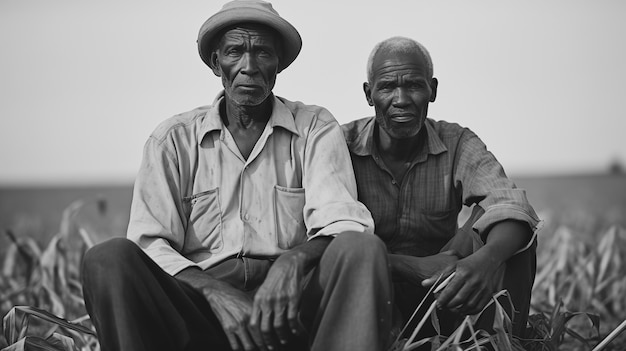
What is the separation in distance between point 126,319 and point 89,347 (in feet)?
4.36

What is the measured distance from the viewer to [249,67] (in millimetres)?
3500

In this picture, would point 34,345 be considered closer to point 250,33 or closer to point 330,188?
point 330,188

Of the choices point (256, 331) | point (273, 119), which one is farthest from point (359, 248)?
point (273, 119)

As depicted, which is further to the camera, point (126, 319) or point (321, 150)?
point (321, 150)

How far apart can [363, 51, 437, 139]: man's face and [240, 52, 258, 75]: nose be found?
65 centimetres

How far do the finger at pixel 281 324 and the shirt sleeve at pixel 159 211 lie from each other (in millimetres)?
499

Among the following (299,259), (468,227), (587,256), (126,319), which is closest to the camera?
(126,319)

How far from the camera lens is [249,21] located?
3.52 metres

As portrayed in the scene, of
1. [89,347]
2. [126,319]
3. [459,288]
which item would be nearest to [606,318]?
[459,288]

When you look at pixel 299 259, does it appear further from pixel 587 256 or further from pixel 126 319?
pixel 587 256

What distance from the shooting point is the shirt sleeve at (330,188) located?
3297 millimetres

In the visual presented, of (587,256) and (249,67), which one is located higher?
(249,67)

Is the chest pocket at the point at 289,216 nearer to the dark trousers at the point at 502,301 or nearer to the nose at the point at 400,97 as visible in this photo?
the dark trousers at the point at 502,301

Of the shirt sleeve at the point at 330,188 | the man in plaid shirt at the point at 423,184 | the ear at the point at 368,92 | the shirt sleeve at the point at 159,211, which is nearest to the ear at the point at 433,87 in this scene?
the man in plaid shirt at the point at 423,184
